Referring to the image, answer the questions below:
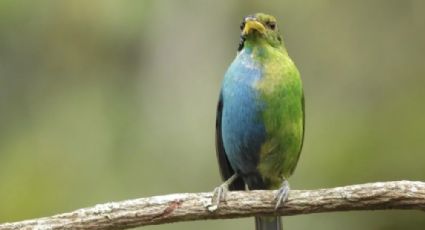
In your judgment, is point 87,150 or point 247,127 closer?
point 247,127

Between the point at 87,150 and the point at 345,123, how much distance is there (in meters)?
2.08

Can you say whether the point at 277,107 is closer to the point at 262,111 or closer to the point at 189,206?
the point at 262,111

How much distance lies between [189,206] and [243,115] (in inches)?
32.8

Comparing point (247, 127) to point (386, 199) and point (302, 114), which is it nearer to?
point (302, 114)

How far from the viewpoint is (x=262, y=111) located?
198 inches

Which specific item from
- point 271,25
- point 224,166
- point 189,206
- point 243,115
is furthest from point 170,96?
point 189,206

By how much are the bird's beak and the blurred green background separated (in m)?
2.46

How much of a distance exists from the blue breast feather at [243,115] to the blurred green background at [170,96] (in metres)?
2.24

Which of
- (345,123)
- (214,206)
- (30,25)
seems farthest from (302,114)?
(30,25)

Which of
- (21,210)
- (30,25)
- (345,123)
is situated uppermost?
(30,25)

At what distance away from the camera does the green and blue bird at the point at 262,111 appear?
16.6ft

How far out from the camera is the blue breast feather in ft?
16.6

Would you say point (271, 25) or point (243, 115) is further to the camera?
point (271, 25)

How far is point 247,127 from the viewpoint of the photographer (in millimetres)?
5082
